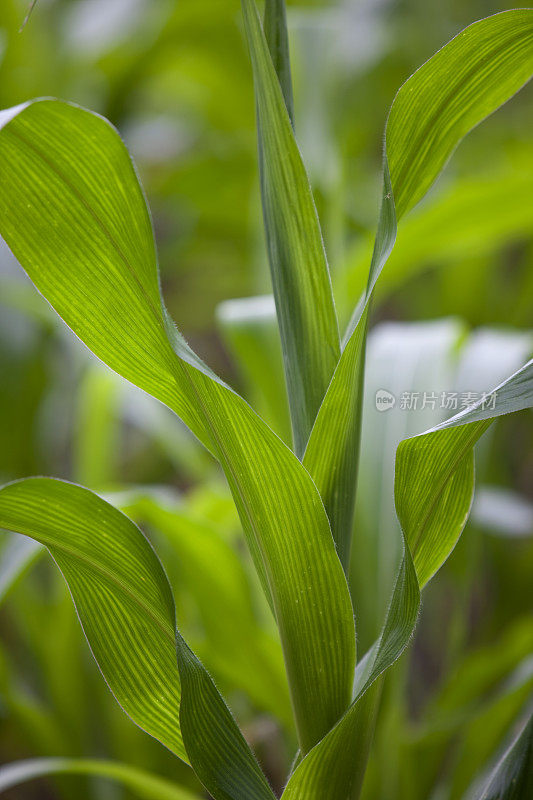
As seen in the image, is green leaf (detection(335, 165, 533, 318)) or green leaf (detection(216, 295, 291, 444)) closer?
green leaf (detection(216, 295, 291, 444))

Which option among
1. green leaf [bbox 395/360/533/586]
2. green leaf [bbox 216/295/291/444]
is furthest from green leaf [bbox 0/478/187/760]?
green leaf [bbox 216/295/291/444]

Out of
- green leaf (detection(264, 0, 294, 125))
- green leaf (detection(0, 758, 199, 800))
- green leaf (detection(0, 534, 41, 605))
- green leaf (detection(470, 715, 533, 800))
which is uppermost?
green leaf (detection(264, 0, 294, 125))

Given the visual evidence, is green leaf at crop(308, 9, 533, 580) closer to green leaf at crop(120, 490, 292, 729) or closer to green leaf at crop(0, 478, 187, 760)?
green leaf at crop(0, 478, 187, 760)

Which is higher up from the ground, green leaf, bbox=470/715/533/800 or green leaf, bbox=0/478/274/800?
green leaf, bbox=0/478/274/800

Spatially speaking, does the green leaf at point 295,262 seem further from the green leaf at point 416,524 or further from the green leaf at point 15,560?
the green leaf at point 15,560

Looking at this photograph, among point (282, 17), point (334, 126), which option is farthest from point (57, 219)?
point (334, 126)

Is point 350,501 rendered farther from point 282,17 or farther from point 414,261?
point 414,261

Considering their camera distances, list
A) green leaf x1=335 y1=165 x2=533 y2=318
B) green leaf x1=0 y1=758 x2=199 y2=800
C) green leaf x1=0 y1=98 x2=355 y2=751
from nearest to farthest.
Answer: green leaf x1=0 y1=98 x2=355 y2=751, green leaf x1=0 y1=758 x2=199 y2=800, green leaf x1=335 y1=165 x2=533 y2=318
